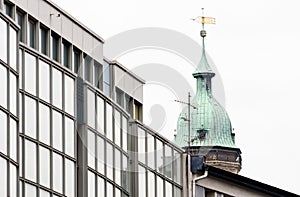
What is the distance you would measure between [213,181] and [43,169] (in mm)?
21778

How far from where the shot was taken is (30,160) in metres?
57.5

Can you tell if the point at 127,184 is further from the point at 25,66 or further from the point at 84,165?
the point at 25,66

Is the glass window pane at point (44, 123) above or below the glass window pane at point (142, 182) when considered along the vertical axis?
below

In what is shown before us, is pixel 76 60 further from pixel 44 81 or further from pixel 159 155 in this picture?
pixel 159 155

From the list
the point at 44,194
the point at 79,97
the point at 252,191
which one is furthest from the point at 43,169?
the point at 252,191

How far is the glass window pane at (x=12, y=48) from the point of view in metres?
53.8

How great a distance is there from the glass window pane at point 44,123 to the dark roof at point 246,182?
19.4 m

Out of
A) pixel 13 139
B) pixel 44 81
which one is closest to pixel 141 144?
pixel 44 81

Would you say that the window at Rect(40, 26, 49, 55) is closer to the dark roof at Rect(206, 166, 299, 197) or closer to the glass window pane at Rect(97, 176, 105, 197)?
the glass window pane at Rect(97, 176, 105, 197)

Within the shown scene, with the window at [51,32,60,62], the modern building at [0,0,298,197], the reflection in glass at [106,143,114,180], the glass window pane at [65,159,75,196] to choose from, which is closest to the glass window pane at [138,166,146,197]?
the modern building at [0,0,298,197]

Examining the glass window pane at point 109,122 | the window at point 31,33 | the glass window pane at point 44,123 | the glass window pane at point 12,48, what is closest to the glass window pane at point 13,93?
the glass window pane at point 12,48

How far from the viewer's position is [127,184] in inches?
2699

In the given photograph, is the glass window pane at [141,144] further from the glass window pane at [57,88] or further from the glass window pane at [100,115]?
the glass window pane at [57,88]

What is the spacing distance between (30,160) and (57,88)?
13.9 ft
